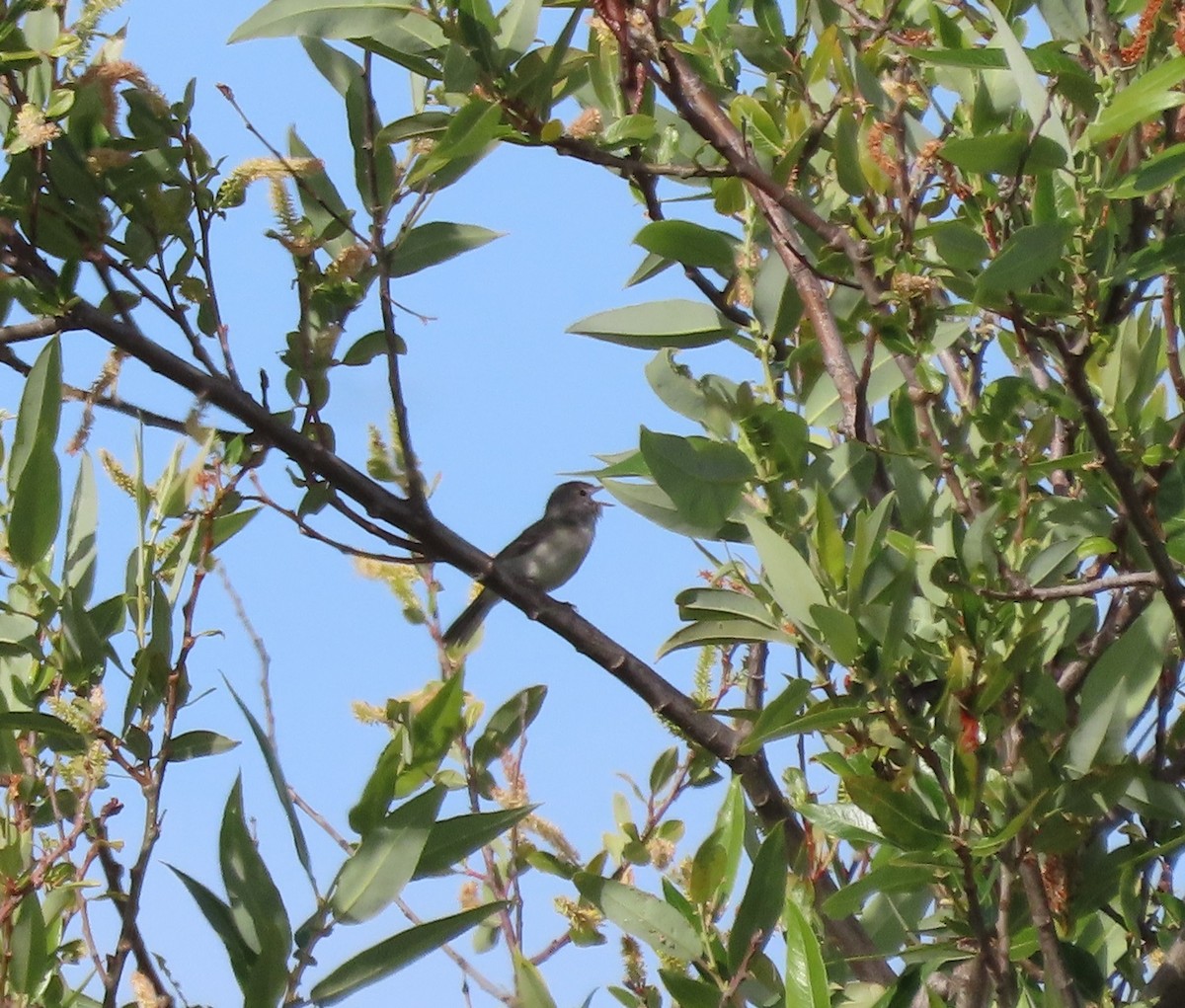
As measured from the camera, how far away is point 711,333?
2350 millimetres

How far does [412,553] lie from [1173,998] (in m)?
1.26

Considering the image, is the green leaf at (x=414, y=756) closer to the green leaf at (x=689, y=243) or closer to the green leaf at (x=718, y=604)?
the green leaf at (x=718, y=604)

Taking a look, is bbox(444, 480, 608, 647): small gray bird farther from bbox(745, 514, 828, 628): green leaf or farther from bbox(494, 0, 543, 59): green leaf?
bbox(745, 514, 828, 628): green leaf

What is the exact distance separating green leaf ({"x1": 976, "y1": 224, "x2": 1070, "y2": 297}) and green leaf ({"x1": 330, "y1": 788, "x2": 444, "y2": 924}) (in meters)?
0.85

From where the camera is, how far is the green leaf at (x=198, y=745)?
2.04 m

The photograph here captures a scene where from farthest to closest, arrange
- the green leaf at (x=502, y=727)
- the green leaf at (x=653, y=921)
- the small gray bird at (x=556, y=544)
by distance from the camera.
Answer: the small gray bird at (x=556, y=544)
the green leaf at (x=502, y=727)
the green leaf at (x=653, y=921)

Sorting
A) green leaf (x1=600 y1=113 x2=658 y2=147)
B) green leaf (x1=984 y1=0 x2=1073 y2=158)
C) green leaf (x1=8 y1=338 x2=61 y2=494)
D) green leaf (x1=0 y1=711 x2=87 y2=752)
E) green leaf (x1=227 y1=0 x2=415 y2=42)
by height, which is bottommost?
green leaf (x1=0 y1=711 x2=87 y2=752)

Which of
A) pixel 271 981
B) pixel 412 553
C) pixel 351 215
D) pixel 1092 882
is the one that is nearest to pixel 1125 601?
pixel 1092 882

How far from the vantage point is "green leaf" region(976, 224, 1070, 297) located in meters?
1.73

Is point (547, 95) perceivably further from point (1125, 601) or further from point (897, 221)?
point (1125, 601)

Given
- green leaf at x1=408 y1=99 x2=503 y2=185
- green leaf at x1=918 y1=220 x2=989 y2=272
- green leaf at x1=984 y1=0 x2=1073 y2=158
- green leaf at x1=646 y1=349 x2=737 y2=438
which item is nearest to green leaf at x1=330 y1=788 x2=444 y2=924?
green leaf at x1=646 y1=349 x2=737 y2=438

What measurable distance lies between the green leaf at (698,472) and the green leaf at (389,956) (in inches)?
22.6

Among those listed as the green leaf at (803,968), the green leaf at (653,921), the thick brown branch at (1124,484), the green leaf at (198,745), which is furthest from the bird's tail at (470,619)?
the green leaf at (803,968)

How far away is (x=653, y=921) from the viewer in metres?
1.94
